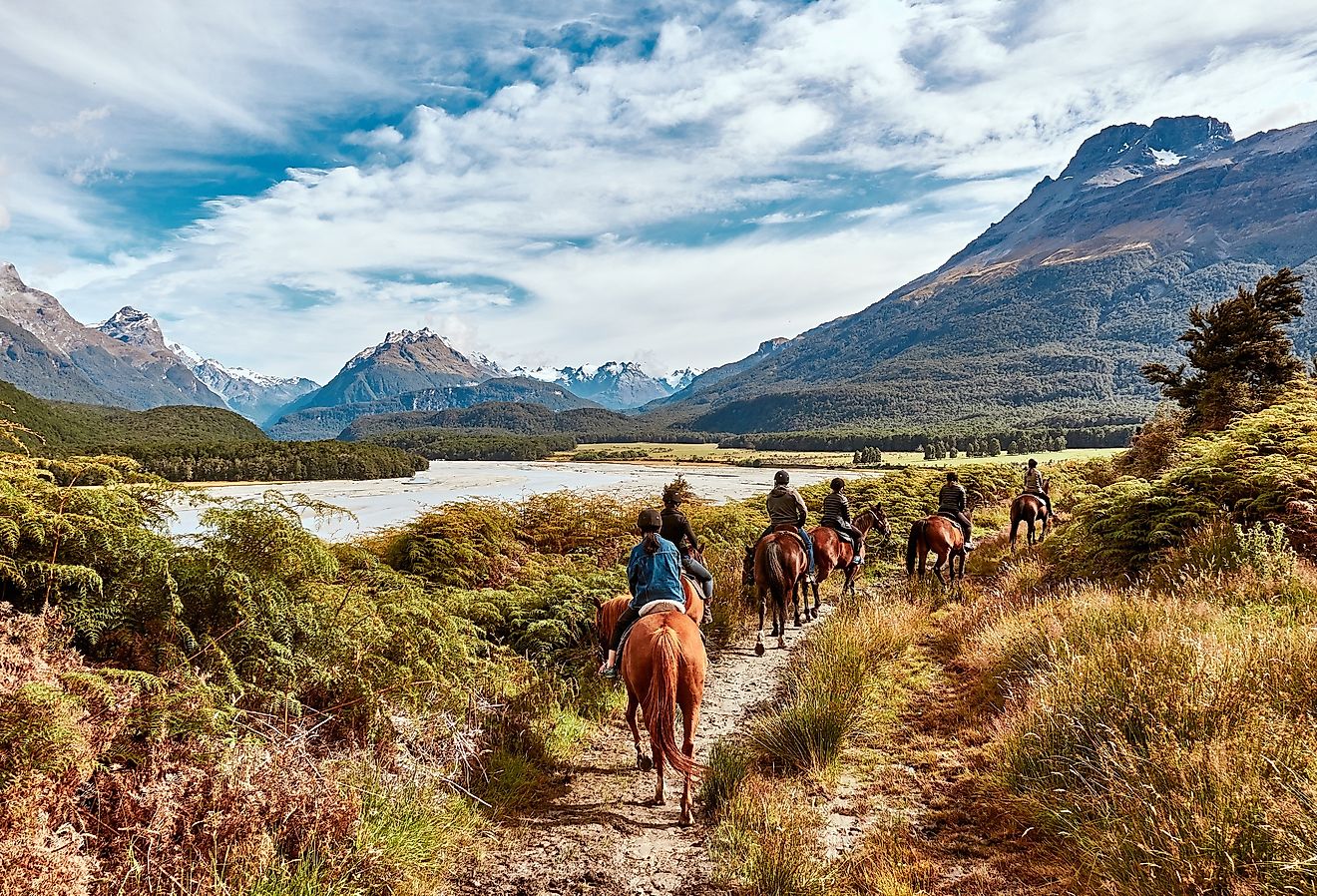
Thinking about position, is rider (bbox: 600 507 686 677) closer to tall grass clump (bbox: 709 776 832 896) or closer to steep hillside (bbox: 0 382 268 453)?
tall grass clump (bbox: 709 776 832 896)

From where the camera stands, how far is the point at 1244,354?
17.2 m

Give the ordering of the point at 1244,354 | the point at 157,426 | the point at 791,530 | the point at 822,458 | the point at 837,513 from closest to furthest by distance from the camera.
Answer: the point at 791,530
the point at 837,513
the point at 1244,354
the point at 822,458
the point at 157,426

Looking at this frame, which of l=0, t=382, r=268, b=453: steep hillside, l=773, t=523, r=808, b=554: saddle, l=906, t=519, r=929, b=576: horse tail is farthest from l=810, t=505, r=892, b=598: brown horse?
l=0, t=382, r=268, b=453: steep hillside

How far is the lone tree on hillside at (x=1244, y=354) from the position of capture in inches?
657

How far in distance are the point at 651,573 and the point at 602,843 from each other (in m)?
2.17

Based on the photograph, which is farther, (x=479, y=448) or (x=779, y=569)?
(x=479, y=448)

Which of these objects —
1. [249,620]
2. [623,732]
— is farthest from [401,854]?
[623,732]

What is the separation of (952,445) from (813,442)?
43.3m

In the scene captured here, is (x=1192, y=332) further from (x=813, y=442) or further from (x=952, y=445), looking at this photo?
(x=813, y=442)

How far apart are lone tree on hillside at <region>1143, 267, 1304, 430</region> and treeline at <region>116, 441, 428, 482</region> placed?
51848 millimetres

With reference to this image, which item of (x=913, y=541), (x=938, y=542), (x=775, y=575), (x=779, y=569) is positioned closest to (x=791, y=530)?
(x=779, y=569)

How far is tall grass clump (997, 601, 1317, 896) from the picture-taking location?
3.00 m

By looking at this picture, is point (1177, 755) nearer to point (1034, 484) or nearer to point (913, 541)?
point (913, 541)

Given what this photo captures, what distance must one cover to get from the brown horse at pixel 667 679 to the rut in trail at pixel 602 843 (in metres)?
0.27
